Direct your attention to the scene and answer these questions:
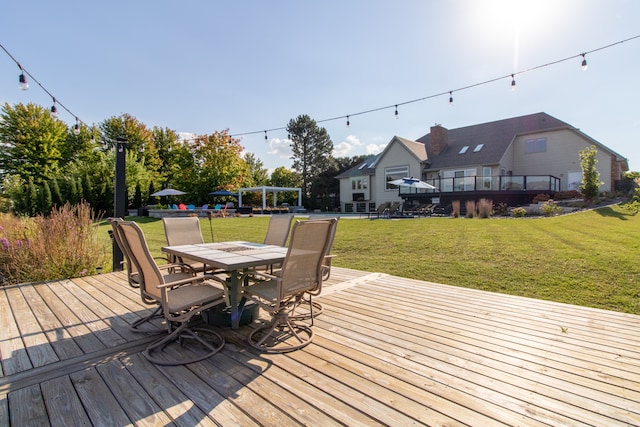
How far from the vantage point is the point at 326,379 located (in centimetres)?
210

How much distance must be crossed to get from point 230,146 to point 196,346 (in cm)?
2717

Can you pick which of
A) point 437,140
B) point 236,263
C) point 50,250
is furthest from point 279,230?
point 437,140

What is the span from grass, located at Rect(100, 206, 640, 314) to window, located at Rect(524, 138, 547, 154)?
11561mm

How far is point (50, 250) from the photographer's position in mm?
4961

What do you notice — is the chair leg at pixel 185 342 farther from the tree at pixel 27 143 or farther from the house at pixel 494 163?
the tree at pixel 27 143

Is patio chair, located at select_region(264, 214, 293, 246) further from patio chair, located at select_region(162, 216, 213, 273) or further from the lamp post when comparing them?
the lamp post

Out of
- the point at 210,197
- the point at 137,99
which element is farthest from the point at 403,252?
the point at 210,197

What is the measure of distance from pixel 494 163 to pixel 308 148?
77.5ft

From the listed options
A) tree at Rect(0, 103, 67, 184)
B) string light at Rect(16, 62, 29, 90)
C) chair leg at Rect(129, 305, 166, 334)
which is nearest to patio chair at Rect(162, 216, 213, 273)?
chair leg at Rect(129, 305, 166, 334)

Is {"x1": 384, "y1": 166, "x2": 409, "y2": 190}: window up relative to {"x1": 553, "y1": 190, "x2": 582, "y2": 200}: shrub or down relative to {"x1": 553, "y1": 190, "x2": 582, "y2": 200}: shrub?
up

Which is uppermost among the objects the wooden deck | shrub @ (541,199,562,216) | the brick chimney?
the brick chimney

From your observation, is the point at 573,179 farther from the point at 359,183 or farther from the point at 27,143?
the point at 27,143

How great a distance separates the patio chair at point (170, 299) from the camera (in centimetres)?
232

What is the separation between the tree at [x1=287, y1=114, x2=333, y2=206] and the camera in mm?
38156
